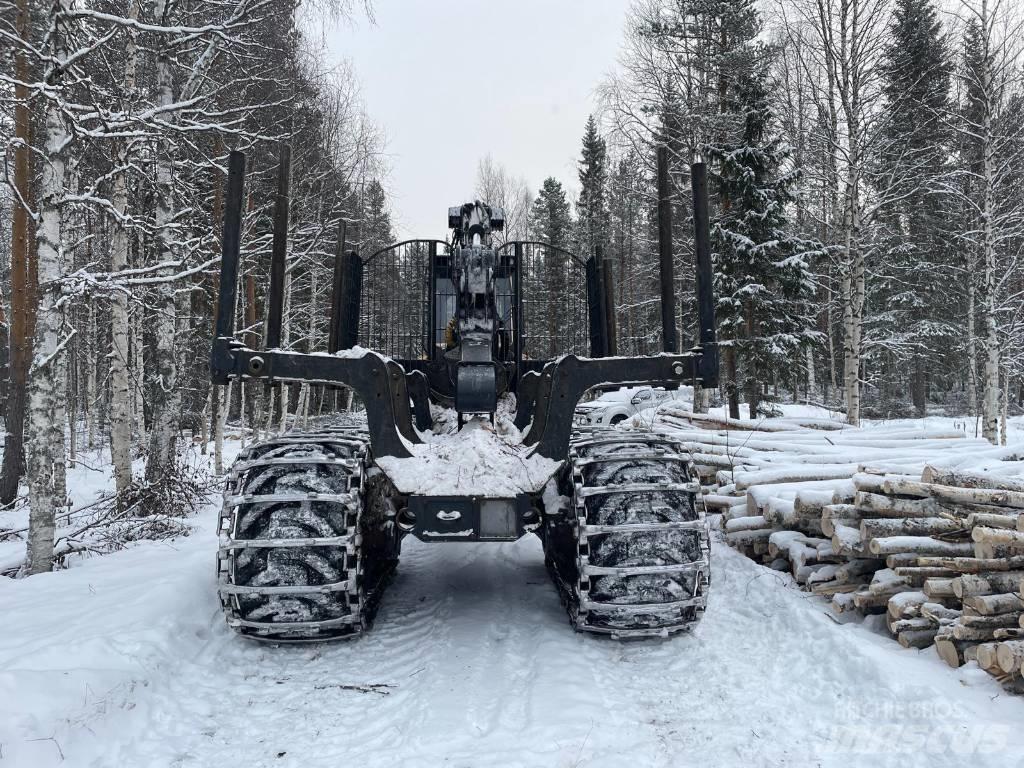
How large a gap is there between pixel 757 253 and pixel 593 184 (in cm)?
1899

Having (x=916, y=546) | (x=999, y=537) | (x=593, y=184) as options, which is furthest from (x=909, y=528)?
(x=593, y=184)

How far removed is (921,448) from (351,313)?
240 inches

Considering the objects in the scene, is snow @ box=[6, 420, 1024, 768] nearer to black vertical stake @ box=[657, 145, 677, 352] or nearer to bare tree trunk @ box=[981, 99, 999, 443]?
black vertical stake @ box=[657, 145, 677, 352]

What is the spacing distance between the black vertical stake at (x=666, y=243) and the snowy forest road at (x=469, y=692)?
1.88m

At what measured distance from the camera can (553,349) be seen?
18.3 feet

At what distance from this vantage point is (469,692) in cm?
320

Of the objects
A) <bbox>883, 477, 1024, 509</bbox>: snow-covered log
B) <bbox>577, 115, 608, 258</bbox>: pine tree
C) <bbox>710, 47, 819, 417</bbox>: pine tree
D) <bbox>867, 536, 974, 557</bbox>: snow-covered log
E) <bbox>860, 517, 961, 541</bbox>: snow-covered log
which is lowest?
<bbox>867, 536, 974, 557</bbox>: snow-covered log

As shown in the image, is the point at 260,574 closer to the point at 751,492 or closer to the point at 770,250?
the point at 751,492

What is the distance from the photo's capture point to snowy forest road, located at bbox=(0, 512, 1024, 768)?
2.62m

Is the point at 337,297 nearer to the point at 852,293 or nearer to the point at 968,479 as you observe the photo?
the point at 968,479

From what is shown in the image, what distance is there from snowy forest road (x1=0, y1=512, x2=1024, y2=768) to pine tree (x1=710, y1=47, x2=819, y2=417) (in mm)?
11898

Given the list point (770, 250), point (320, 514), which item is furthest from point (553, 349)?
point (770, 250)

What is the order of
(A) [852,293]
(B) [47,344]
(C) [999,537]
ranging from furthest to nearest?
(A) [852,293]
(B) [47,344]
(C) [999,537]

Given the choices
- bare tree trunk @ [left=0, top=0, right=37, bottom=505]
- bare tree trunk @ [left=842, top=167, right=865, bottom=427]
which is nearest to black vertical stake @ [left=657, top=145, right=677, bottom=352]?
bare tree trunk @ [left=0, top=0, right=37, bottom=505]
